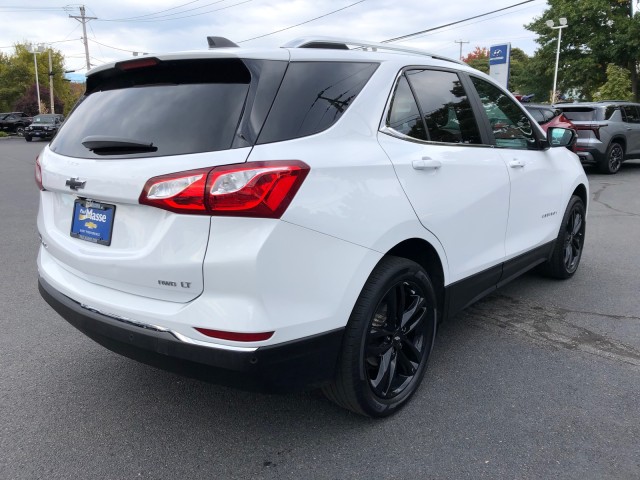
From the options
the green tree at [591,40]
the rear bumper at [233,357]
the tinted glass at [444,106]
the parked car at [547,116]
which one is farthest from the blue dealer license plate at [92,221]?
the green tree at [591,40]

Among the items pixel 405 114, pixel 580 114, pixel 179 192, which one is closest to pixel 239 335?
pixel 179 192

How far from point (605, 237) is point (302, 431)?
556 cm

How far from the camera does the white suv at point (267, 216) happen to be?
208 cm

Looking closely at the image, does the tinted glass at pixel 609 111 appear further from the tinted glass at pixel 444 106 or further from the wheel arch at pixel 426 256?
the wheel arch at pixel 426 256

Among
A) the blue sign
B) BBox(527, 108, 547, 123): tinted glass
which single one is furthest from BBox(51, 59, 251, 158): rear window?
the blue sign

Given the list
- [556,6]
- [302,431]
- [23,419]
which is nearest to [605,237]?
[302,431]

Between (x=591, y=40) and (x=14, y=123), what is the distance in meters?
42.9

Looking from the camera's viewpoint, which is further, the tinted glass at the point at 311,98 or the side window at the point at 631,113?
the side window at the point at 631,113

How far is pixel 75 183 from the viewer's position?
2.49 m

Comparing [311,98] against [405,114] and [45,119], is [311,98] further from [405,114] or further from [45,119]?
[45,119]

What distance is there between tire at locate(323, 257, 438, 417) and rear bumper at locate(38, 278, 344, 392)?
0.11m

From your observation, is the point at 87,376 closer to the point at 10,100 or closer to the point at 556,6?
the point at 556,6

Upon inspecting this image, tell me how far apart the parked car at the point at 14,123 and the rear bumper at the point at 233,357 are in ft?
151

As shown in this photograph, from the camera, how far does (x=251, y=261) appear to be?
202 centimetres
